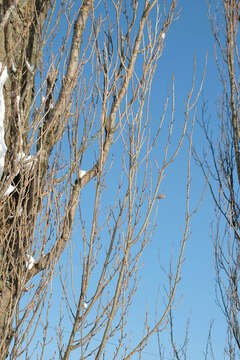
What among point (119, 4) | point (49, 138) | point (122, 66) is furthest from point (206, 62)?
point (49, 138)

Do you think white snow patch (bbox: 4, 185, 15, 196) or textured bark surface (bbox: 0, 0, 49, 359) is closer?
textured bark surface (bbox: 0, 0, 49, 359)

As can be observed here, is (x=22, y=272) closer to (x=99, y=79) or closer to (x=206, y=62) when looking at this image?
(x=99, y=79)

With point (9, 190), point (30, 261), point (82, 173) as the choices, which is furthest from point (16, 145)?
point (30, 261)

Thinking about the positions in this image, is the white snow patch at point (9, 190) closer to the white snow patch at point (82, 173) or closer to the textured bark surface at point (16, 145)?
the textured bark surface at point (16, 145)

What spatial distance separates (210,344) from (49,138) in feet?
10.0

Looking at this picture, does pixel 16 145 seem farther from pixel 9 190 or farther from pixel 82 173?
pixel 82 173

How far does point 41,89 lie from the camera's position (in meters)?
3.26

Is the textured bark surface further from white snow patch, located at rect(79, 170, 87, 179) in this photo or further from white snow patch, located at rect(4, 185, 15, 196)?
white snow patch, located at rect(79, 170, 87, 179)

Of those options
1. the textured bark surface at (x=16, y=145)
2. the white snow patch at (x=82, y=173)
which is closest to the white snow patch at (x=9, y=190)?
the textured bark surface at (x=16, y=145)

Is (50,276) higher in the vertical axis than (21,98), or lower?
lower

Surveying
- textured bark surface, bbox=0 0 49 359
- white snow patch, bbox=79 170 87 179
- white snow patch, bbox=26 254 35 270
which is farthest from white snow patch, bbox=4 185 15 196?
white snow patch, bbox=79 170 87 179

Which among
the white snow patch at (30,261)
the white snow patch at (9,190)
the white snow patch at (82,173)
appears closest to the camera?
the white snow patch at (82,173)

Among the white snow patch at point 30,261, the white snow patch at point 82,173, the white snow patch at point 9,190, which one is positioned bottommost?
the white snow patch at point 30,261

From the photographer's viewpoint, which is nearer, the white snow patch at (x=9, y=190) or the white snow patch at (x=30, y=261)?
the white snow patch at (x=30, y=261)
